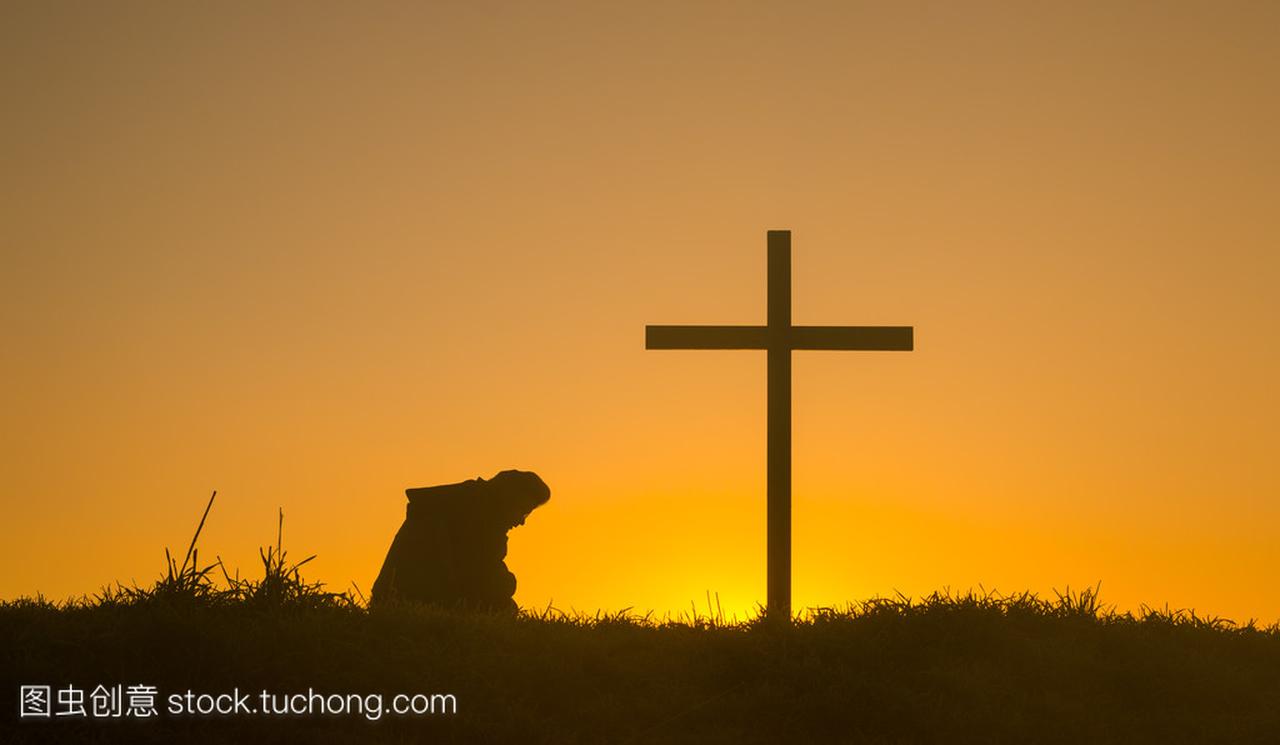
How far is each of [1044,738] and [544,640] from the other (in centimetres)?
395

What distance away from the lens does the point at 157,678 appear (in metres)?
10.7

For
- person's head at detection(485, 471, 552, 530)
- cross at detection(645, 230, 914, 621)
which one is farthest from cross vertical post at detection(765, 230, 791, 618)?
person's head at detection(485, 471, 552, 530)

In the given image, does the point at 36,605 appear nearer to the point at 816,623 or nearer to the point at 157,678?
the point at 157,678

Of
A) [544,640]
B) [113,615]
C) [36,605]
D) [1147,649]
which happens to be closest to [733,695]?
[544,640]

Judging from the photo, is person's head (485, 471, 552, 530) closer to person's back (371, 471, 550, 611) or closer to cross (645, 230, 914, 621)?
person's back (371, 471, 550, 611)

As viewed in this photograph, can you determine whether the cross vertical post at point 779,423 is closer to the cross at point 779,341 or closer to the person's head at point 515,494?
the cross at point 779,341

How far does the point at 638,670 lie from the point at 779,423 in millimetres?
5200

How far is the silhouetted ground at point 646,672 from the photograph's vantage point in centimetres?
1047

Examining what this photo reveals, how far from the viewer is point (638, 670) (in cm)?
1148

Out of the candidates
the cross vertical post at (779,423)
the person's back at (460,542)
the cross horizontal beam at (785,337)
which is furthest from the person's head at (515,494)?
the cross vertical post at (779,423)

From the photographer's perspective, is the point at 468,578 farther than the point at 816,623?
Yes

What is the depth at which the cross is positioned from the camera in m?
16.0

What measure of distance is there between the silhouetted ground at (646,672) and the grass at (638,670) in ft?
0.06

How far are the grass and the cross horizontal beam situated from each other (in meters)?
4.29
